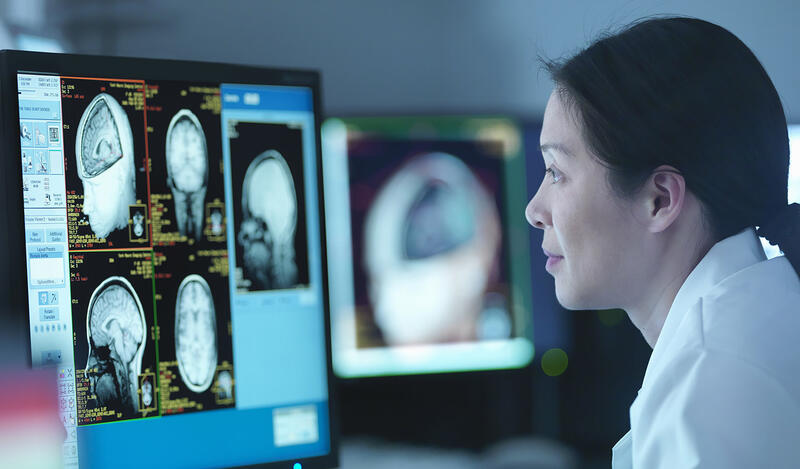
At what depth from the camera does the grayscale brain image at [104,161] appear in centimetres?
84

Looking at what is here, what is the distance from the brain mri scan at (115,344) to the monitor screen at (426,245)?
0.85 m

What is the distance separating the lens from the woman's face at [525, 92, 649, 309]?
3.09 ft

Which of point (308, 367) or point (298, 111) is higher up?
point (298, 111)

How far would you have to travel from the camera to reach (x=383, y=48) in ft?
6.44

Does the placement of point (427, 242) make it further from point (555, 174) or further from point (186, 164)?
point (186, 164)

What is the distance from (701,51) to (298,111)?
1.54ft

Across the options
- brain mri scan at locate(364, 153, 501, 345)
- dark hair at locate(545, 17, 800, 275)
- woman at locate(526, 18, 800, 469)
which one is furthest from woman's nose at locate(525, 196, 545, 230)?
brain mri scan at locate(364, 153, 501, 345)

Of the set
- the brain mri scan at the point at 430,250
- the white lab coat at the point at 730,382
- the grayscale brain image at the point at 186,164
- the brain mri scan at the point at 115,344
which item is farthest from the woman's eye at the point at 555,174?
the brain mri scan at the point at 430,250

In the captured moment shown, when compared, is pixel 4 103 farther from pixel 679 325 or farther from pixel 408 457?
pixel 408 457

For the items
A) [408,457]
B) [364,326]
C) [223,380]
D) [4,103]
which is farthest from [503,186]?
[4,103]

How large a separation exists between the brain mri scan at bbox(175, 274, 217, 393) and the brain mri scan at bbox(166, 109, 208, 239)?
0.21 feet

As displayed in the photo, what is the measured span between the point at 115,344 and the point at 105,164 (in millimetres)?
192

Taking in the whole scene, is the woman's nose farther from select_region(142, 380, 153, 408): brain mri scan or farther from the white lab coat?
select_region(142, 380, 153, 408): brain mri scan

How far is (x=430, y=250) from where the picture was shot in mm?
1760
